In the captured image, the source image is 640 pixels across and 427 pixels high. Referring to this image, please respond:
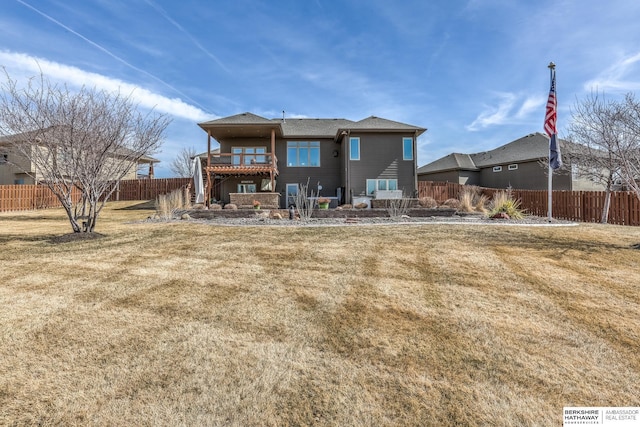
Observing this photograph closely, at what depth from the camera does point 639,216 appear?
1328 centimetres

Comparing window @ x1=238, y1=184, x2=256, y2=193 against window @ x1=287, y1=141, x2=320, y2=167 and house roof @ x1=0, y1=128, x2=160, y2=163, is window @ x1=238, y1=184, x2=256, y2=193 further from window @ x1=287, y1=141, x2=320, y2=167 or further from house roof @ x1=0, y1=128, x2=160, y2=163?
house roof @ x1=0, y1=128, x2=160, y2=163

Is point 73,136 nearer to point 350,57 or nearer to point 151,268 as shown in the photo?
point 151,268

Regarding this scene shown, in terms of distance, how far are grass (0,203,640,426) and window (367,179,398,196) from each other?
14638mm

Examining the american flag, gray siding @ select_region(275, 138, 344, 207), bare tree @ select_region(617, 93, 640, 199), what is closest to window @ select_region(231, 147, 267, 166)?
gray siding @ select_region(275, 138, 344, 207)

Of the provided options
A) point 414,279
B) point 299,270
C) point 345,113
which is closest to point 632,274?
point 414,279

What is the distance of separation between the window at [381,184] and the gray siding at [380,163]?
8.0 inches

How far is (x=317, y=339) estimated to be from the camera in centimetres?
294

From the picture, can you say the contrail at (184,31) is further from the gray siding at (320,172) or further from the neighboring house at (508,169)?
the neighboring house at (508,169)

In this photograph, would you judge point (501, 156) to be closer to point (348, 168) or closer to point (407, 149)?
point (407, 149)

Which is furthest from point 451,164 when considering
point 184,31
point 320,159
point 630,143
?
point 184,31

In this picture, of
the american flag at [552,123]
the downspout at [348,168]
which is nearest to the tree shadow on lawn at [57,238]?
the downspout at [348,168]

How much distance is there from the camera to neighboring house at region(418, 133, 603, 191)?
23516mm

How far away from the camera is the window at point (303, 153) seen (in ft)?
70.2

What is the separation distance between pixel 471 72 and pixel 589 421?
12193 millimetres
